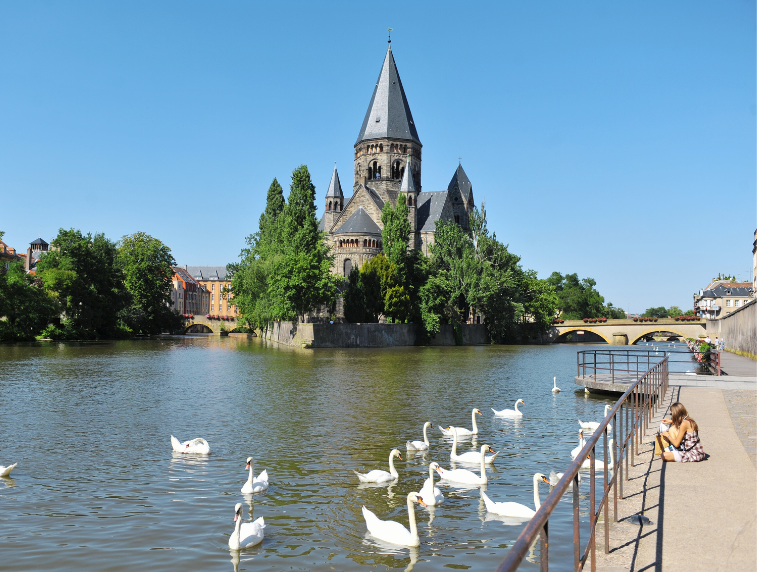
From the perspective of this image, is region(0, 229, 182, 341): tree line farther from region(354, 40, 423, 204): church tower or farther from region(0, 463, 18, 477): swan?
region(0, 463, 18, 477): swan

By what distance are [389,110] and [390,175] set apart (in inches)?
356

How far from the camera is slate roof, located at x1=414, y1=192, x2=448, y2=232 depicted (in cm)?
9712

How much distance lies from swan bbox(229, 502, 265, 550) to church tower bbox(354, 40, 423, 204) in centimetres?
9057

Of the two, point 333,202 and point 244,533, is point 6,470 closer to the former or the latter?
point 244,533

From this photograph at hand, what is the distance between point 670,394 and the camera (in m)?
19.8

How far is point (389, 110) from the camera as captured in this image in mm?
98062

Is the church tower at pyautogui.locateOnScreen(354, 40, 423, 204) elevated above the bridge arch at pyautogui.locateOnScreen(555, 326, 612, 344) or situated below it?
above

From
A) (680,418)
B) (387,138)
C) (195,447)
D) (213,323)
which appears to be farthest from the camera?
(213,323)

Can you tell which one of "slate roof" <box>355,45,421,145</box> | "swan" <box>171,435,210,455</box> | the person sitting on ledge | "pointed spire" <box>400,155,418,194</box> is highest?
"slate roof" <box>355,45,421,145</box>

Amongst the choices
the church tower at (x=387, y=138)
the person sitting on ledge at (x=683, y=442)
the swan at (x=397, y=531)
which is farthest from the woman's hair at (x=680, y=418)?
the church tower at (x=387, y=138)

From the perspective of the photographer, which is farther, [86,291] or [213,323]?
[213,323]

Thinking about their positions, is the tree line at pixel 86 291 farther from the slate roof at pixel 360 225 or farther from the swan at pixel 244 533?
the swan at pixel 244 533

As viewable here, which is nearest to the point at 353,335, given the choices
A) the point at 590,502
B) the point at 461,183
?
the point at 461,183

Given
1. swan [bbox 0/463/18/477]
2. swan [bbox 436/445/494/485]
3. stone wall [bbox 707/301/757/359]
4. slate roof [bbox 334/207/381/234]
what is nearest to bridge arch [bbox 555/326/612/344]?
slate roof [bbox 334/207/381/234]
